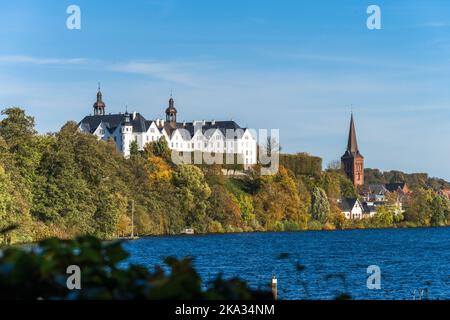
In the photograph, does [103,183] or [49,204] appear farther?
[103,183]

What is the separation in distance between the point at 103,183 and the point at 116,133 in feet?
212

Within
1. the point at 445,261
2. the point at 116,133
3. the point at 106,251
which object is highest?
the point at 116,133

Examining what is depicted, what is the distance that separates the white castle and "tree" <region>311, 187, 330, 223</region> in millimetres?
17415

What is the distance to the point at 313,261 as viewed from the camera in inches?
1935

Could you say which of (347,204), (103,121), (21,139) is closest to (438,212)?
(347,204)

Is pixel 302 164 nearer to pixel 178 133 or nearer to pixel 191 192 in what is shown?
pixel 178 133

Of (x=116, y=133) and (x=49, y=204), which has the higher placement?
(x=116, y=133)

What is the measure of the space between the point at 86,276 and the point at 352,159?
184 metres

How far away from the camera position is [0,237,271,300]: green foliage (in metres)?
5.34

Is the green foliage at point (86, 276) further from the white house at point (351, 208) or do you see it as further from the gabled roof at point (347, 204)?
the gabled roof at point (347, 204)

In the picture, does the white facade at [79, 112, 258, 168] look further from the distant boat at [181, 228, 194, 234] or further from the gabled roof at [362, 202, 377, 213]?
the distant boat at [181, 228, 194, 234]

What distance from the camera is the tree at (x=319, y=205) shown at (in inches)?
4558
